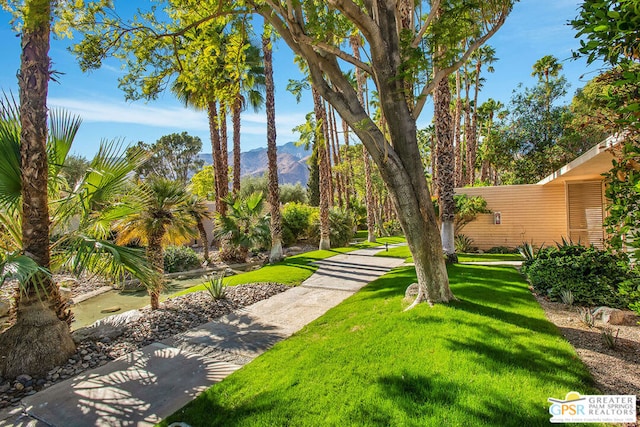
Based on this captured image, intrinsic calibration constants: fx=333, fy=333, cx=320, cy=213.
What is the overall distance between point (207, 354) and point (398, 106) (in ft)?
15.2

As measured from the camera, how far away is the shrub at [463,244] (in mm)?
14742

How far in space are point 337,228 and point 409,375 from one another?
14.7 metres

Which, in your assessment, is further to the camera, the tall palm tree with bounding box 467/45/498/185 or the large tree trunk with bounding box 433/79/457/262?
the tall palm tree with bounding box 467/45/498/185

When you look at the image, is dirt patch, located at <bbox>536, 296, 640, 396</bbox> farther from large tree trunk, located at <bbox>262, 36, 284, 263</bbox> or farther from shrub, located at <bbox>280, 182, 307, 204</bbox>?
shrub, located at <bbox>280, 182, 307, 204</bbox>

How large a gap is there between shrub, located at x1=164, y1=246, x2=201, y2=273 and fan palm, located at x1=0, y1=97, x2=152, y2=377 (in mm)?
8596

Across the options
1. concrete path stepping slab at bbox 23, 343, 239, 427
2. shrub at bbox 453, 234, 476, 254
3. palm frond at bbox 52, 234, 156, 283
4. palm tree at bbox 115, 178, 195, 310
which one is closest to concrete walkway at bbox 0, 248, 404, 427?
concrete path stepping slab at bbox 23, 343, 239, 427

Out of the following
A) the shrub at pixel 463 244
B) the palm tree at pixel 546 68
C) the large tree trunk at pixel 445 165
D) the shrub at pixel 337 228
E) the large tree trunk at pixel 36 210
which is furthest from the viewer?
the palm tree at pixel 546 68

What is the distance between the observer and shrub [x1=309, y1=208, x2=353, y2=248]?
59.0ft

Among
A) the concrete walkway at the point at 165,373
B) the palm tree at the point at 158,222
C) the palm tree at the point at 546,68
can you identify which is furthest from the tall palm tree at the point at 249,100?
the palm tree at the point at 546,68

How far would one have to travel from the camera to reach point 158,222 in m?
7.21

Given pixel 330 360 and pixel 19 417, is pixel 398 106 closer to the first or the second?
pixel 330 360

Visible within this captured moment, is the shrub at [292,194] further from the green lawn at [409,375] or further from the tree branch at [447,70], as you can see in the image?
the green lawn at [409,375]

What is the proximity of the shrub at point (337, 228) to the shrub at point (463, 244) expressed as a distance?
5721 mm

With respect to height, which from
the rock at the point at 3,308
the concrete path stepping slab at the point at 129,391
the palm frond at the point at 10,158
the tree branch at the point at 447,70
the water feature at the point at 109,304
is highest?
the tree branch at the point at 447,70
